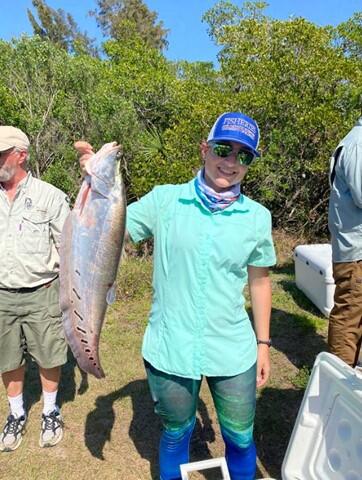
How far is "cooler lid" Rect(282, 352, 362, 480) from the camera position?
74.4 inches

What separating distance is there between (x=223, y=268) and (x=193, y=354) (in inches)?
16.0

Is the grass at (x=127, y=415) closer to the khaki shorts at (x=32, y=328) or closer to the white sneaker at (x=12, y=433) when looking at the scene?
the white sneaker at (x=12, y=433)

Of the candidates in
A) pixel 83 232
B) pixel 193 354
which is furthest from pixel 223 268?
pixel 83 232

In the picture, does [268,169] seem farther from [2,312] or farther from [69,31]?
[69,31]

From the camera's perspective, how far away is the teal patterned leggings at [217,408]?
2.11 meters

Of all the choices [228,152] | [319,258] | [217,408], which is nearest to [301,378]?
[319,258]

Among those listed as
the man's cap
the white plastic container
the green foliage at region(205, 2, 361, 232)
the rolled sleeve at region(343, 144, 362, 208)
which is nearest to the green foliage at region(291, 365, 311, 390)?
the white plastic container

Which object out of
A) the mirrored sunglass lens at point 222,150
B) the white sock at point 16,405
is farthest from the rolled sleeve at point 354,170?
the white sock at point 16,405

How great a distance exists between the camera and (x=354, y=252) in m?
3.29

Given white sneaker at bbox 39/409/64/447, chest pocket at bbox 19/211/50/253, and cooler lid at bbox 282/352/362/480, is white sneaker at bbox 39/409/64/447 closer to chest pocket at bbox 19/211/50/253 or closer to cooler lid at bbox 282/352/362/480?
chest pocket at bbox 19/211/50/253

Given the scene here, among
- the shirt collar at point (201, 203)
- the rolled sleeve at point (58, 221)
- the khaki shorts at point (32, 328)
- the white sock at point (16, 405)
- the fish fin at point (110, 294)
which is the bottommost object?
the white sock at point (16, 405)

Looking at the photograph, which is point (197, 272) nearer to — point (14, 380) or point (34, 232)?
point (34, 232)

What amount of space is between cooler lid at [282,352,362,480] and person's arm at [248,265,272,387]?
26 cm

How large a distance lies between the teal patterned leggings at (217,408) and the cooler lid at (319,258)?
2.94 meters
